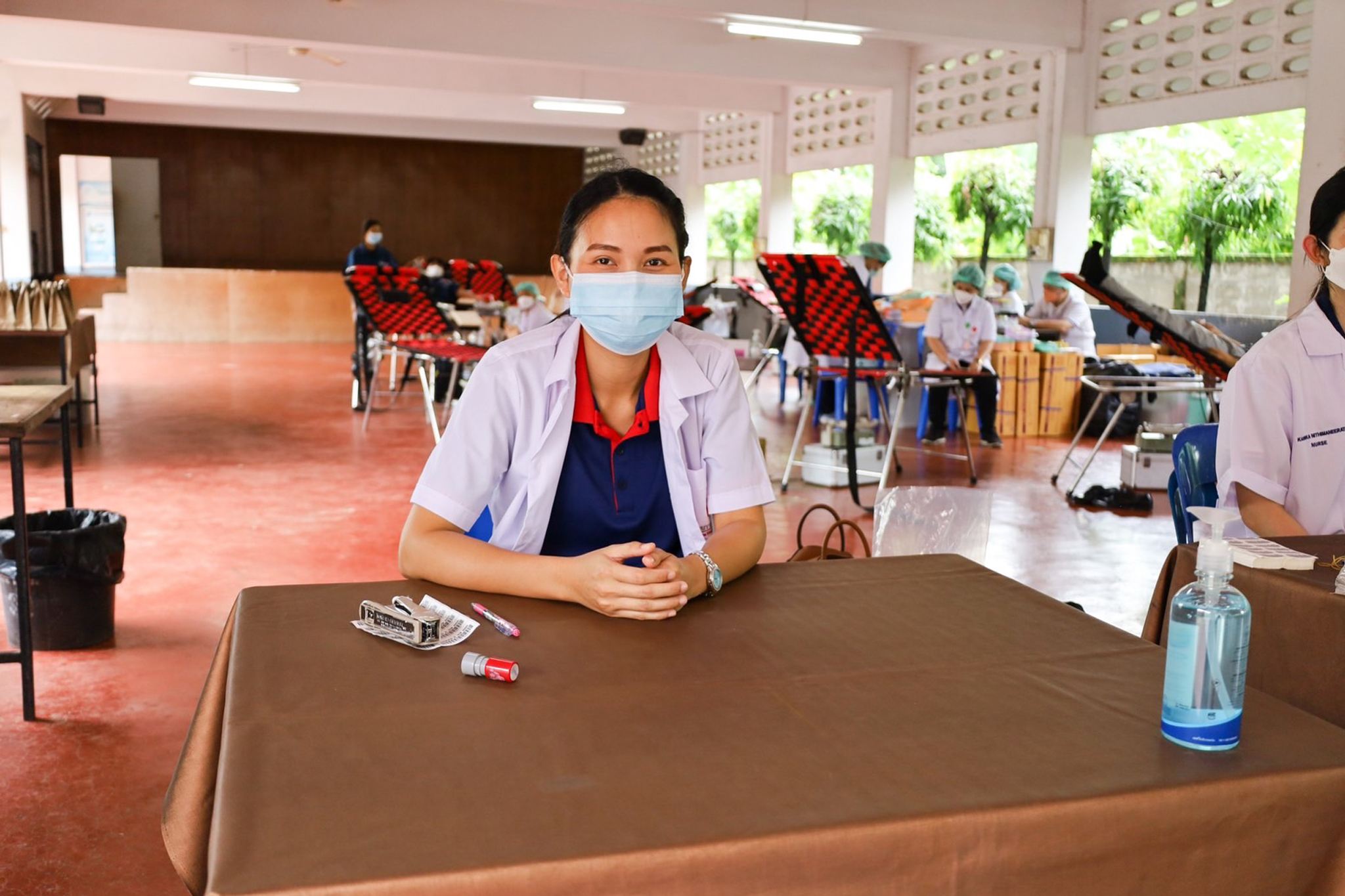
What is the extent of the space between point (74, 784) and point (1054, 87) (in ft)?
31.1

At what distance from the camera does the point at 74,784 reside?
256 cm

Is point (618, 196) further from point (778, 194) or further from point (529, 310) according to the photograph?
point (778, 194)

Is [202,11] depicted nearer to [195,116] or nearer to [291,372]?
[291,372]

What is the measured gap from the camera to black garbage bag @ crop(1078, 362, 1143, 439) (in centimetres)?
767

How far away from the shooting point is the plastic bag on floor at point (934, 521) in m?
2.79

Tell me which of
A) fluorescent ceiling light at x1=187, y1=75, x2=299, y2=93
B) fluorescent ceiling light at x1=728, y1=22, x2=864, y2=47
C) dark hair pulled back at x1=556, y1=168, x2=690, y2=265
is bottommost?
dark hair pulled back at x1=556, y1=168, x2=690, y2=265

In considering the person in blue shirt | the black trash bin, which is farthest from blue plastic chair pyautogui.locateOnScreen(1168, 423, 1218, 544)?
the person in blue shirt

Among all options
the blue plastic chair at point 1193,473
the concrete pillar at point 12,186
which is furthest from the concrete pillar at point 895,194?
the concrete pillar at point 12,186

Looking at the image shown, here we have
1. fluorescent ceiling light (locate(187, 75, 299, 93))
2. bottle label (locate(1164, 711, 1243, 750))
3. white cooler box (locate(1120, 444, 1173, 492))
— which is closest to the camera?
bottle label (locate(1164, 711, 1243, 750))

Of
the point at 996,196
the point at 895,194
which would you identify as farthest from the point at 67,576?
the point at 996,196

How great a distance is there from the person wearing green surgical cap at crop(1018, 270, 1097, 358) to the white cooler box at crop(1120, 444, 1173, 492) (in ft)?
8.06

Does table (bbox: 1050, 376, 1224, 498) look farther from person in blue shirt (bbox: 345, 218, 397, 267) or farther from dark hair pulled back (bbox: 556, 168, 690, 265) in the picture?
person in blue shirt (bbox: 345, 218, 397, 267)

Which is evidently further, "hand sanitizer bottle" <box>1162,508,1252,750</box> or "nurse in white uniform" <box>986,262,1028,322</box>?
"nurse in white uniform" <box>986,262,1028,322</box>

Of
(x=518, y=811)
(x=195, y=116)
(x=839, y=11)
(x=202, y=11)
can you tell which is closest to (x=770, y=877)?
(x=518, y=811)
